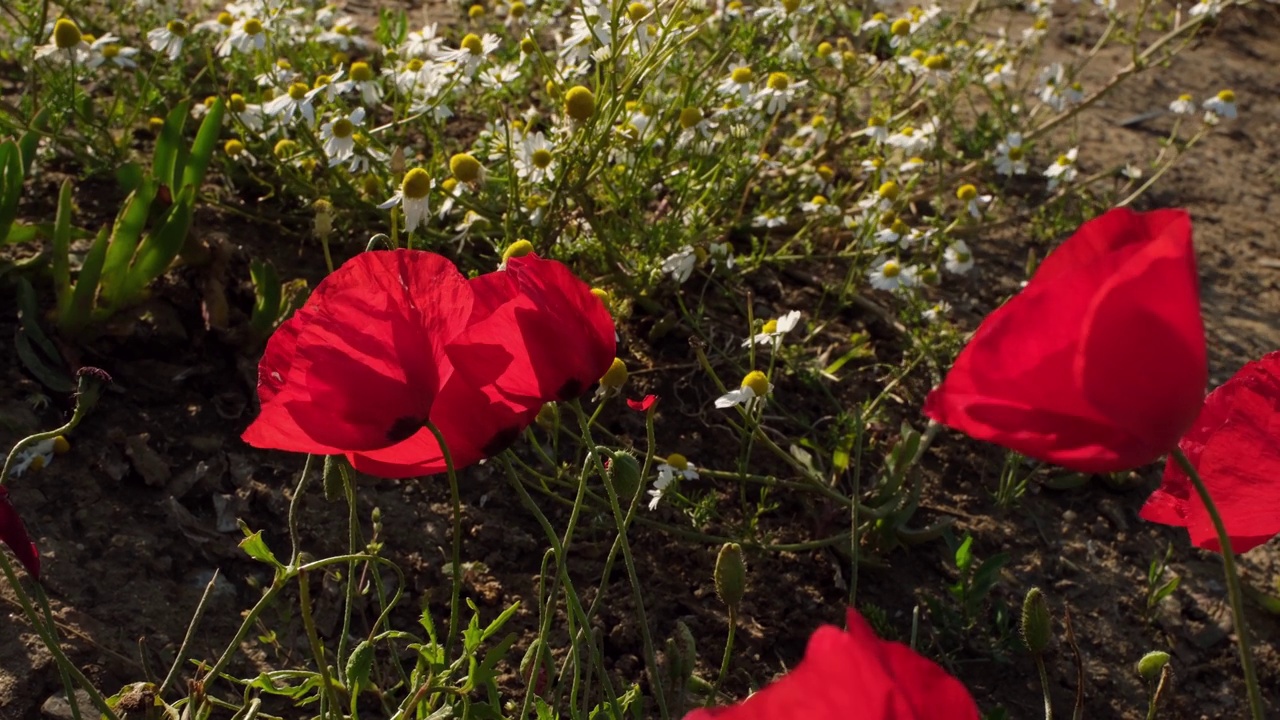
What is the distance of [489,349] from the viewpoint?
1116mm

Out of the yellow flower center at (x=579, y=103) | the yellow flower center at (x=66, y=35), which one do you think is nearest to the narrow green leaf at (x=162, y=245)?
the yellow flower center at (x=66, y=35)

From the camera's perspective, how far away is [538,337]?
3.74 ft

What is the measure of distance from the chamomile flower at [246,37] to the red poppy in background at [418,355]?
189 cm

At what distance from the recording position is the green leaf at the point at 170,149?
2662 mm

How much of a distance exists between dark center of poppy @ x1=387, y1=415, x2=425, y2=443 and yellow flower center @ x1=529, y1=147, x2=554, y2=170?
4.88ft

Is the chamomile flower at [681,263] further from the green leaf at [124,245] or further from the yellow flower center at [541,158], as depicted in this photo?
the green leaf at [124,245]

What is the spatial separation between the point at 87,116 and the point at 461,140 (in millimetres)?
953

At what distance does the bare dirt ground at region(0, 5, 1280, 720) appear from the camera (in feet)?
6.77

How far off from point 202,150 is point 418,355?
1.76 m

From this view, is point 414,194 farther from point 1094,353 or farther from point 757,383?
point 1094,353

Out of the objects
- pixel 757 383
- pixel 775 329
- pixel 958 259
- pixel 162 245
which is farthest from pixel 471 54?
pixel 958 259

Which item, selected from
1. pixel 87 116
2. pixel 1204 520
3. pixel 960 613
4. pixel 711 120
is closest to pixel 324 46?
pixel 87 116

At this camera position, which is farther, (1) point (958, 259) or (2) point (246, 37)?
(1) point (958, 259)

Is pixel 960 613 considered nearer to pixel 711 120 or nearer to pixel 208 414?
pixel 711 120
